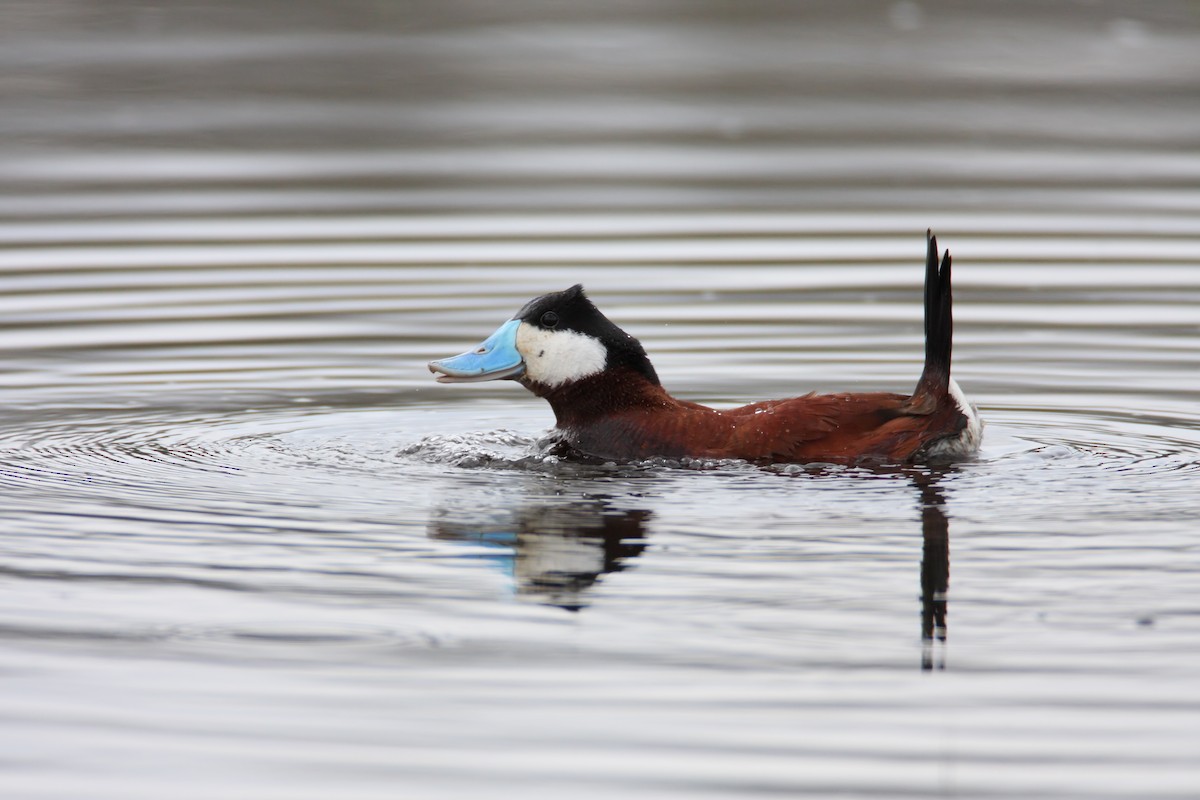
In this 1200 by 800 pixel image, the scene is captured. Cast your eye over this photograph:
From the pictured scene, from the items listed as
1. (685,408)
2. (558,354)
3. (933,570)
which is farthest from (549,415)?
(933,570)

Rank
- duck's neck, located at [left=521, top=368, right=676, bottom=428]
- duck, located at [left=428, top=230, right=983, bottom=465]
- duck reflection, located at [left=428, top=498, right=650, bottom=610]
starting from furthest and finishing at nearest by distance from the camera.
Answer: duck's neck, located at [left=521, top=368, right=676, bottom=428], duck, located at [left=428, top=230, right=983, bottom=465], duck reflection, located at [left=428, top=498, right=650, bottom=610]

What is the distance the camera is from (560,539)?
229 inches

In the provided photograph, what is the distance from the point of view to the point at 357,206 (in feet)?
45.2

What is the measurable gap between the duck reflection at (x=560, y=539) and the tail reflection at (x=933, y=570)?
0.83 meters

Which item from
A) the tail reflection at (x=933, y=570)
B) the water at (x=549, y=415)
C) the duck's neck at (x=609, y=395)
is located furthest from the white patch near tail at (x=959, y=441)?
the duck's neck at (x=609, y=395)

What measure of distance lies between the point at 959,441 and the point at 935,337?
371 mm

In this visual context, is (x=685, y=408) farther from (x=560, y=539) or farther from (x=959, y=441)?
(x=560, y=539)

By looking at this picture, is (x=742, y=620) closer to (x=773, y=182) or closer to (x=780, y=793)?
(x=780, y=793)

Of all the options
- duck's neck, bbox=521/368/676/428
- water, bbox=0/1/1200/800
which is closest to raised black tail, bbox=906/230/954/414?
water, bbox=0/1/1200/800

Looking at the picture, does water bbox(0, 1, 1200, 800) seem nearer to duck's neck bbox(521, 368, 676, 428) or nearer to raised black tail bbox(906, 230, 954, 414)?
duck's neck bbox(521, 368, 676, 428)

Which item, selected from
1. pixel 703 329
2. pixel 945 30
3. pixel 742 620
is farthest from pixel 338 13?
pixel 742 620

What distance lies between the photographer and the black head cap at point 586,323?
700 centimetres

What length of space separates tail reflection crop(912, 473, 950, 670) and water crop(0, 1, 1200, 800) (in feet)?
0.06

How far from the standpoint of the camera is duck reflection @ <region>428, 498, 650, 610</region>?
526 cm
